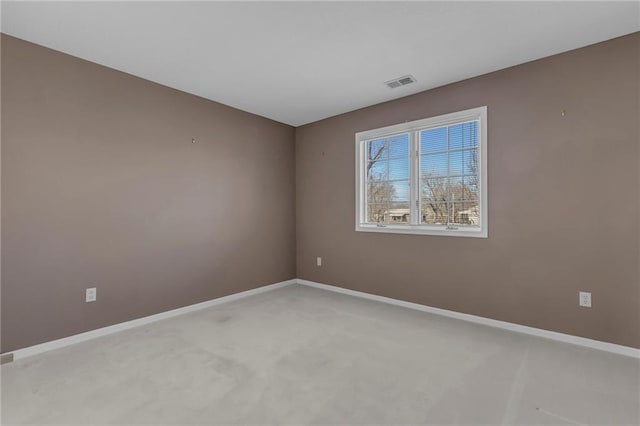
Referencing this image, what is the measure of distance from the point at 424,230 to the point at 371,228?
73 cm

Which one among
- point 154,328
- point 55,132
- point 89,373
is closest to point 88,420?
point 89,373

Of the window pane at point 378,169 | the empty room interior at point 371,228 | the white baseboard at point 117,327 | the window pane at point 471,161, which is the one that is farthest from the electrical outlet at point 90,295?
the window pane at point 471,161

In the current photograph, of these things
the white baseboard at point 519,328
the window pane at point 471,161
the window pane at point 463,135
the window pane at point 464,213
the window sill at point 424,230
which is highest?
the window pane at point 463,135

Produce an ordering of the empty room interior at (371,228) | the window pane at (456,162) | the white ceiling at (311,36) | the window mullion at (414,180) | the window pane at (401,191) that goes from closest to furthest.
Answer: the empty room interior at (371,228) < the white ceiling at (311,36) < the window pane at (456,162) < the window mullion at (414,180) < the window pane at (401,191)

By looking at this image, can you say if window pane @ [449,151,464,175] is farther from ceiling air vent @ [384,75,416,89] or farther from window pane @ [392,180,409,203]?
ceiling air vent @ [384,75,416,89]

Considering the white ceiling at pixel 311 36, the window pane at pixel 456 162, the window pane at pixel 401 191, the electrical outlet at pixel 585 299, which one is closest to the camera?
the white ceiling at pixel 311 36

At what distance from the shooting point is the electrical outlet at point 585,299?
102 inches

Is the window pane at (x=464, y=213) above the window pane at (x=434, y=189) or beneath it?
beneath

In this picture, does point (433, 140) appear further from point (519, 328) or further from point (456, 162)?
point (519, 328)

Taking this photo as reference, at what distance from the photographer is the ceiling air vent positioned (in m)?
3.21

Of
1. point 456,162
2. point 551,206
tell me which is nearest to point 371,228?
point 456,162

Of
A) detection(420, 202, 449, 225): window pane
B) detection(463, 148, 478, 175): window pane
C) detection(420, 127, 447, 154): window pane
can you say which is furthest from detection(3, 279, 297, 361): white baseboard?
detection(463, 148, 478, 175): window pane

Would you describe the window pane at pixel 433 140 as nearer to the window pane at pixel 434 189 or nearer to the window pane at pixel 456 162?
the window pane at pixel 456 162

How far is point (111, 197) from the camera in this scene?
2.96 m
